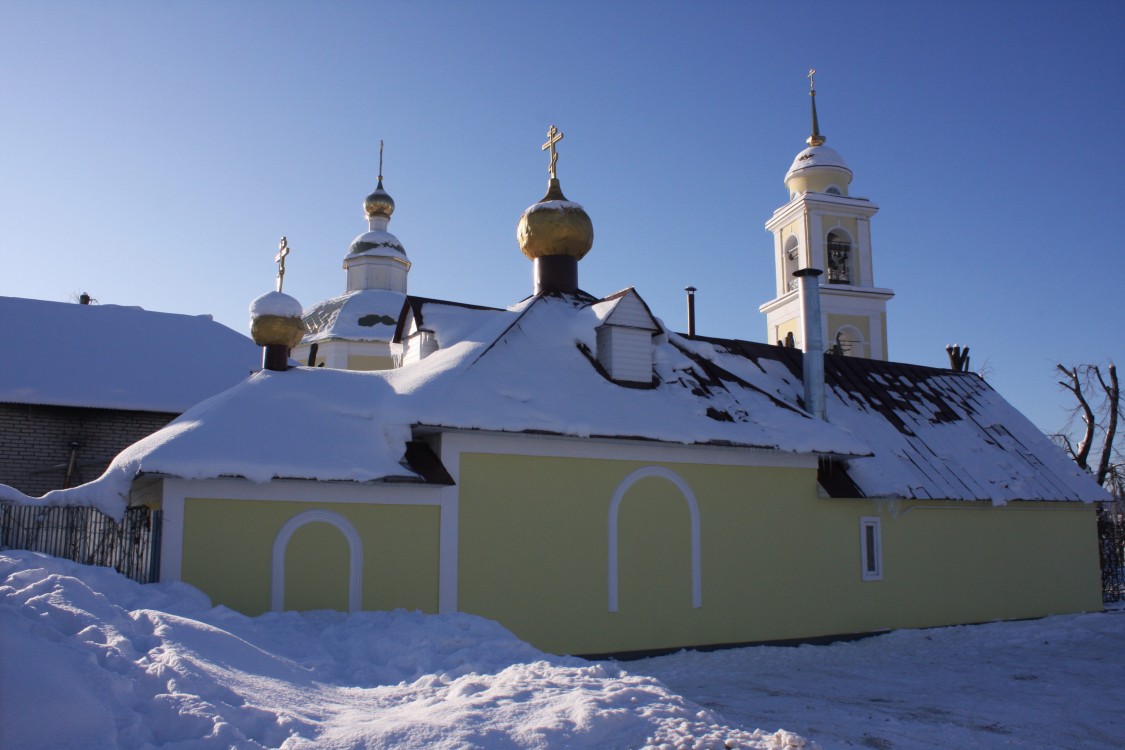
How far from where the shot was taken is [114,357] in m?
19.1

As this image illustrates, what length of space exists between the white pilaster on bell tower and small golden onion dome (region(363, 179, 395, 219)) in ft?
39.8

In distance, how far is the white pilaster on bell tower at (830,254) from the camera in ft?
86.4

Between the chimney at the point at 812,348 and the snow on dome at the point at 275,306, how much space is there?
28.5 feet

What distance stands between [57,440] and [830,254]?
20316mm

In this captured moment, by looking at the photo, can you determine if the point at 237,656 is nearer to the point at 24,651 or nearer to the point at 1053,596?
the point at 24,651

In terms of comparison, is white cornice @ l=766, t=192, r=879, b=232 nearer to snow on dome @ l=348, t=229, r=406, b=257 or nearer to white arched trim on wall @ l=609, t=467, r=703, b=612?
snow on dome @ l=348, t=229, r=406, b=257

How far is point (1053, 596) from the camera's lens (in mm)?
17594

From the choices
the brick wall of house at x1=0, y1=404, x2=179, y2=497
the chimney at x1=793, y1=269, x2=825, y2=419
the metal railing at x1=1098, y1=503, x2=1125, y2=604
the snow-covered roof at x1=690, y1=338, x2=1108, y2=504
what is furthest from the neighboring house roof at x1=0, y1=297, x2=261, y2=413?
the metal railing at x1=1098, y1=503, x2=1125, y2=604

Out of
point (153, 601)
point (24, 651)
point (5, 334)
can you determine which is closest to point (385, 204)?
point (5, 334)

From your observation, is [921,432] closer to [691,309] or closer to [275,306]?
[691,309]

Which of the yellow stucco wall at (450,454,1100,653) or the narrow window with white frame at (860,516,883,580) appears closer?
the yellow stucco wall at (450,454,1100,653)

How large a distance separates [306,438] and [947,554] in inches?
448

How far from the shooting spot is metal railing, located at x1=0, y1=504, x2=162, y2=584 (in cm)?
936

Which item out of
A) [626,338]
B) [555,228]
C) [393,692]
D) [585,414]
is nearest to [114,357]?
[555,228]
